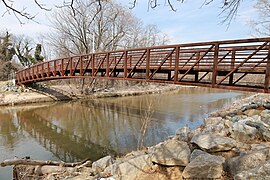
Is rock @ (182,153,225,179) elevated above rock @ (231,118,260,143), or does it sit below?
below

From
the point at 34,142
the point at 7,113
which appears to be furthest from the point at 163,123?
the point at 7,113

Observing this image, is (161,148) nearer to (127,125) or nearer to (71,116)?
(127,125)

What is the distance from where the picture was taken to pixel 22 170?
446 centimetres

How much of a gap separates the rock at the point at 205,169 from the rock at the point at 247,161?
0.15 m

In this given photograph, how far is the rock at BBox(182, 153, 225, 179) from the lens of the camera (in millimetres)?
2881

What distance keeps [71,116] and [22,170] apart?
29.7 feet

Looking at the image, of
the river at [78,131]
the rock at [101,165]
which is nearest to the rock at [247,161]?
the rock at [101,165]

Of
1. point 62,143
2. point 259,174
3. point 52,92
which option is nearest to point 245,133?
point 259,174

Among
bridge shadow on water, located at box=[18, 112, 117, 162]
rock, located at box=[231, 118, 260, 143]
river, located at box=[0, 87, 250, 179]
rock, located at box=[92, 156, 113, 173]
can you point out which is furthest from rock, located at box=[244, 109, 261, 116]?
rock, located at box=[92, 156, 113, 173]

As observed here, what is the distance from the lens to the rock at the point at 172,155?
349 centimetres

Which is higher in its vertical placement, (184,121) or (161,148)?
(161,148)

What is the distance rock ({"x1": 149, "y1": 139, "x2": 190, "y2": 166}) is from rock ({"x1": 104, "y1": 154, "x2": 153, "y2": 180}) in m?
0.16

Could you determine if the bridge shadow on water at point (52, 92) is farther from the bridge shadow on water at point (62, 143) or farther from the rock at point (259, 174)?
the rock at point (259, 174)

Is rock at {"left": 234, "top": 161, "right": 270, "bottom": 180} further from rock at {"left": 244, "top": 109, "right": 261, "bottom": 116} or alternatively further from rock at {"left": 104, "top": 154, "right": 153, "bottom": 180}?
rock at {"left": 244, "top": 109, "right": 261, "bottom": 116}
